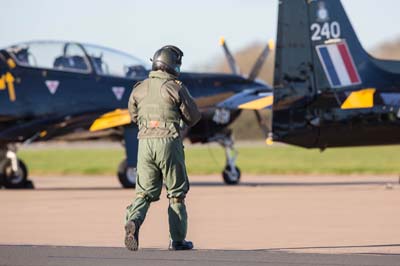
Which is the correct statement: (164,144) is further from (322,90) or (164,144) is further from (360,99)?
(360,99)

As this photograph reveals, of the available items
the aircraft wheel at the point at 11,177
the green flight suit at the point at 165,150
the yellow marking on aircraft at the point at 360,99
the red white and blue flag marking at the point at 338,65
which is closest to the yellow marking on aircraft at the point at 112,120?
the aircraft wheel at the point at 11,177

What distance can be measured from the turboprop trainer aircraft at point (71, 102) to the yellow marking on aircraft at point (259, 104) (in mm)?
456

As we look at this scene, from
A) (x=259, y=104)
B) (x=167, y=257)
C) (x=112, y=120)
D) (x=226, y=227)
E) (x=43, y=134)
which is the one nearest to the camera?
(x=167, y=257)

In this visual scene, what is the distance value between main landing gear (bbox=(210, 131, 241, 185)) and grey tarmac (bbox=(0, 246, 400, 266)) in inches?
507

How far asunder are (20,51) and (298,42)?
7228 mm

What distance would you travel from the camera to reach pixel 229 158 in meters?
23.3

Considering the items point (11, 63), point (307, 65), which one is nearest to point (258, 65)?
point (11, 63)

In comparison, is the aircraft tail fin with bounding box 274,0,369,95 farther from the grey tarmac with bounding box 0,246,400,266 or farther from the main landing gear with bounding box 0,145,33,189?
the main landing gear with bounding box 0,145,33,189

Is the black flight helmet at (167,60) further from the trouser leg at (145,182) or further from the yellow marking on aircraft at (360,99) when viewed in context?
the yellow marking on aircraft at (360,99)

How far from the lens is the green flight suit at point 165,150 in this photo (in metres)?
10.1

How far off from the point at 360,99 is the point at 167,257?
8.08 metres

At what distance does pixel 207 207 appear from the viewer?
16.3 m

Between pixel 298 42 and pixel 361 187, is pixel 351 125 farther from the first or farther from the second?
pixel 361 187

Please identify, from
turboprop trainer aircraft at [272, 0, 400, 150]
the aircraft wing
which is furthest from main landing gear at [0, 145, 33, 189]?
turboprop trainer aircraft at [272, 0, 400, 150]
